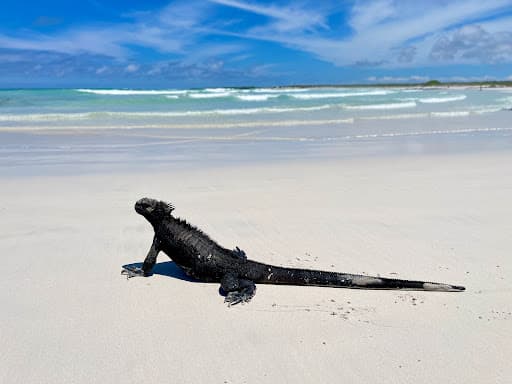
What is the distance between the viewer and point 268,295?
392cm

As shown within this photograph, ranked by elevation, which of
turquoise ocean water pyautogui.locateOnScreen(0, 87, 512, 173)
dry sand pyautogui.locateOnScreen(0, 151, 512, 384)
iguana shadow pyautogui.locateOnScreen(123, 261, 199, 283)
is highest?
turquoise ocean water pyautogui.locateOnScreen(0, 87, 512, 173)

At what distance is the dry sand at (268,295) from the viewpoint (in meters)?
2.94

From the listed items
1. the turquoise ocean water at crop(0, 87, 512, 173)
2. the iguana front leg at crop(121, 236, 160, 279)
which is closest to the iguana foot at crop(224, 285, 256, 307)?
the iguana front leg at crop(121, 236, 160, 279)

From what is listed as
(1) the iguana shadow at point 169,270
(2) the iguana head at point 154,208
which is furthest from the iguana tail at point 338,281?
(2) the iguana head at point 154,208

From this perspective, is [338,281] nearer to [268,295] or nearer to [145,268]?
[268,295]

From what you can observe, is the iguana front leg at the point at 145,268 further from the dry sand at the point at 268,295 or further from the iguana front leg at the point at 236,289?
the iguana front leg at the point at 236,289

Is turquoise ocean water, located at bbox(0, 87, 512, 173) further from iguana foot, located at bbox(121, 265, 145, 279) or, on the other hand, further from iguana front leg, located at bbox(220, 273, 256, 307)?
iguana front leg, located at bbox(220, 273, 256, 307)

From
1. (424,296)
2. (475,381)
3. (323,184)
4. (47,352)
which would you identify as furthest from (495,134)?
(47,352)

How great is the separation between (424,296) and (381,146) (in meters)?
9.35

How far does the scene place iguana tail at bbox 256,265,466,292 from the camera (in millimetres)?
3852

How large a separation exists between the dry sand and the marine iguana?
0.29 ft

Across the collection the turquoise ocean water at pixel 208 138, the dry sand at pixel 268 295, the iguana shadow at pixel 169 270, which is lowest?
the iguana shadow at pixel 169 270

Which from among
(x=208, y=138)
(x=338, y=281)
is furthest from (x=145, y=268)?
(x=208, y=138)

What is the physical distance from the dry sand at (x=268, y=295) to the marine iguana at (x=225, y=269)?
9 centimetres
